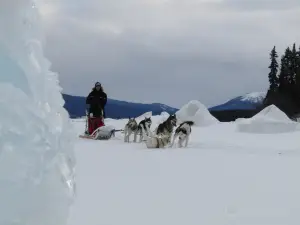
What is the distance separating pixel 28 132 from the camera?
104 inches

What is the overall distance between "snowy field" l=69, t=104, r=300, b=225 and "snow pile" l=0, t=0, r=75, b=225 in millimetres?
1193

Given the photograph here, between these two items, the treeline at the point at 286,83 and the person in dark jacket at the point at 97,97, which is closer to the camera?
the person in dark jacket at the point at 97,97

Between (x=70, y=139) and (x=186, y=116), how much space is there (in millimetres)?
21542

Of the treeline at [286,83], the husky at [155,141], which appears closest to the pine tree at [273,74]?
the treeline at [286,83]

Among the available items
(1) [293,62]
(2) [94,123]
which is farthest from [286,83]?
(2) [94,123]

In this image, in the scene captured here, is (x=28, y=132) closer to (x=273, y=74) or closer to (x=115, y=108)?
(x=115, y=108)

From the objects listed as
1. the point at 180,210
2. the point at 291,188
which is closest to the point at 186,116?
the point at 291,188

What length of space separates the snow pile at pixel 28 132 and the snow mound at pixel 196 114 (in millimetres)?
19848

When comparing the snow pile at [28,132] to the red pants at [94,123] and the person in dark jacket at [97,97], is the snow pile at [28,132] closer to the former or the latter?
the person in dark jacket at [97,97]

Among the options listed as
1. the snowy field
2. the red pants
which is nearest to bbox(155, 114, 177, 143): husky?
the red pants

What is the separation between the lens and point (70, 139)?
3.10 metres

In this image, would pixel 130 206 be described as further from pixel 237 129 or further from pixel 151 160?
pixel 237 129

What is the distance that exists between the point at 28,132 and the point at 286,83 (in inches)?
2021

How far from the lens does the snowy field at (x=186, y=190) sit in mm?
4512
